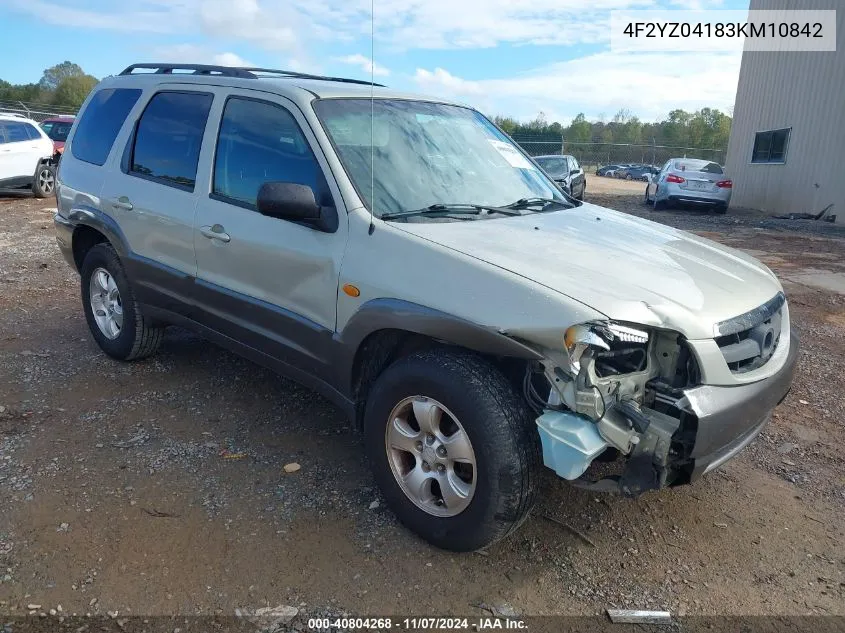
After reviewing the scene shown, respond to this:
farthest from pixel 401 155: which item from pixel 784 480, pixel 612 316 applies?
pixel 784 480

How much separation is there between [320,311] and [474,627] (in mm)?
1550

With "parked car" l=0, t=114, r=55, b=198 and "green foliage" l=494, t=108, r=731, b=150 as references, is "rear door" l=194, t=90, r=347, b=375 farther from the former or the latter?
"green foliage" l=494, t=108, r=731, b=150

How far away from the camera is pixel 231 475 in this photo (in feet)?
11.1

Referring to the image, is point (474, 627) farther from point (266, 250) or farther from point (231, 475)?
point (266, 250)

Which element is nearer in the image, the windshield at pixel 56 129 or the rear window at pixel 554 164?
the rear window at pixel 554 164

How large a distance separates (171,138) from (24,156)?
1208 centimetres

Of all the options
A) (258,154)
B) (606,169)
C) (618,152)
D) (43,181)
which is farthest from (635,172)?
(258,154)

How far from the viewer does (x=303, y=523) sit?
299cm

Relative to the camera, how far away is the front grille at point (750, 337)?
260cm

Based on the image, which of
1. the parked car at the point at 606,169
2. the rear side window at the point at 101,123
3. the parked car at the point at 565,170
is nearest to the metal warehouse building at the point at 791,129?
the parked car at the point at 565,170

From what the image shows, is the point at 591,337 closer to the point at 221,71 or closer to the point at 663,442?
the point at 663,442

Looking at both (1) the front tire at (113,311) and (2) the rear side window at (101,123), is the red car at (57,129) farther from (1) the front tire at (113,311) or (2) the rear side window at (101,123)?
(1) the front tire at (113,311)

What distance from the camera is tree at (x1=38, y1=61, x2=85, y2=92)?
48850 mm

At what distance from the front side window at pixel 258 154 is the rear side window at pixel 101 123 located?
1210 mm
